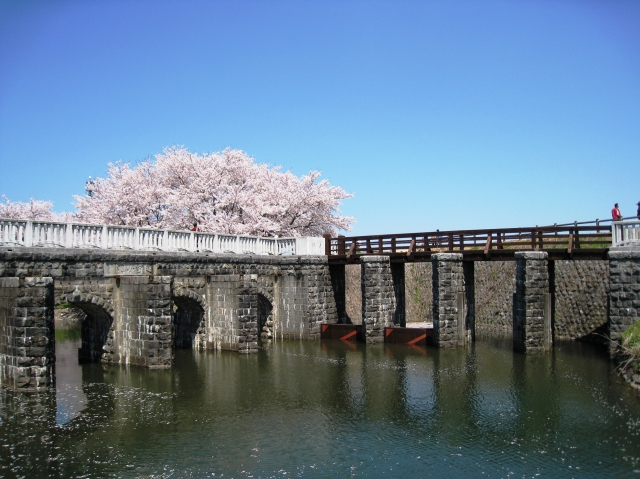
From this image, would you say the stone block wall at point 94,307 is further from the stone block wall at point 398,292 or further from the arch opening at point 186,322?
the stone block wall at point 398,292

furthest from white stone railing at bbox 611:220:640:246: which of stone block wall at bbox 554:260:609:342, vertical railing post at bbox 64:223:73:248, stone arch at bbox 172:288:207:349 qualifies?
vertical railing post at bbox 64:223:73:248

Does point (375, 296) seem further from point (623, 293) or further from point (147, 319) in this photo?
point (147, 319)

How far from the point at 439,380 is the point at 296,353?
7.52 m

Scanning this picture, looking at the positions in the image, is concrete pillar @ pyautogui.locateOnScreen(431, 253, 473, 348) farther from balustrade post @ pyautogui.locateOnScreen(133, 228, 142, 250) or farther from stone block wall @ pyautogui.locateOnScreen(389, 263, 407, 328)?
balustrade post @ pyautogui.locateOnScreen(133, 228, 142, 250)

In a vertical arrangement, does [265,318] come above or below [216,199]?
below

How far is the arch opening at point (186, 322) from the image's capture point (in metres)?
26.6

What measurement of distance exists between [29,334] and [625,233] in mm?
20413

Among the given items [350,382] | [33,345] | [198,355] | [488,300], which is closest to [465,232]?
[488,300]

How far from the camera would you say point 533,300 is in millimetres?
24750

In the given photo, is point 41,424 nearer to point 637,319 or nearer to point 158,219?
point 637,319

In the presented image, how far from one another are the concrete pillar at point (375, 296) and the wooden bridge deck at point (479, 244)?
32.1 inches

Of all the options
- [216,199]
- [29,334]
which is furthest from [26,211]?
[29,334]

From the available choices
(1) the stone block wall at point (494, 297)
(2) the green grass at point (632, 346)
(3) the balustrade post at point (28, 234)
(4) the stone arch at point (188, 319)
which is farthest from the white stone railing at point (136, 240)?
(2) the green grass at point (632, 346)

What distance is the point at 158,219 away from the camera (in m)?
42.0
